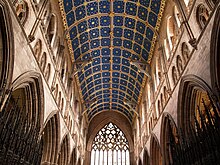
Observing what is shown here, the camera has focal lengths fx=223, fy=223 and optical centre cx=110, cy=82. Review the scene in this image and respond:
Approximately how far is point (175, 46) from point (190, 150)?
19.3 ft

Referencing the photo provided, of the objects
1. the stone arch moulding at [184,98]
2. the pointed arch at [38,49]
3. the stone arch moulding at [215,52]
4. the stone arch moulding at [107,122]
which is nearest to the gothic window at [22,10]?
the pointed arch at [38,49]

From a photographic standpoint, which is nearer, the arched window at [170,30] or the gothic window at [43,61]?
the gothic window at [43,61]

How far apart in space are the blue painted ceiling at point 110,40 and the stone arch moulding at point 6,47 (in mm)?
7590

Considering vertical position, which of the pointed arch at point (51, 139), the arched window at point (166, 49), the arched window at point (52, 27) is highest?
the arched window at point (52, 27)

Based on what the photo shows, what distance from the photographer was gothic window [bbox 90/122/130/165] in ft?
98.5

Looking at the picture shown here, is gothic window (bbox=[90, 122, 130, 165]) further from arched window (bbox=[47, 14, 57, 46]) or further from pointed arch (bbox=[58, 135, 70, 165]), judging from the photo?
arched window (bbox=[47, 14, 57, 46])

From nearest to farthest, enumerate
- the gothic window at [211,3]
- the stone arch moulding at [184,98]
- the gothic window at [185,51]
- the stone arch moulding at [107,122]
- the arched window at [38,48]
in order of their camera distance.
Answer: the gothic window at [211,3]
the stone arch moulding at [184,98]
the gothic window at [185,51]
the arched window at [38,48]
the stone arch moulding at [107,122]

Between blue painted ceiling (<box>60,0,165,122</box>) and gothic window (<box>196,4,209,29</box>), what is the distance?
528cm

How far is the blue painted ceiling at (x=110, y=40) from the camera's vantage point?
16.1m

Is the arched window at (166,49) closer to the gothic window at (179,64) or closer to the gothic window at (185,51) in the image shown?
the gothic window at (179,64)

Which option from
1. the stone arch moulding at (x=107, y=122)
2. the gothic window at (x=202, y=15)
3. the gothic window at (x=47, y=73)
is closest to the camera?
the gothic window at (x=202, y=15)

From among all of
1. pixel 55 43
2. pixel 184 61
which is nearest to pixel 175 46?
pixel 184 61

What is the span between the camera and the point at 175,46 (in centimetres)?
1261

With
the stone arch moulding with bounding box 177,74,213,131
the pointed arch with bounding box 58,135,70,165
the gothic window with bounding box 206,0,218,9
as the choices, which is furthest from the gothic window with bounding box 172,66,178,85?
the pointed arch with bounding box 58,135,70,165
